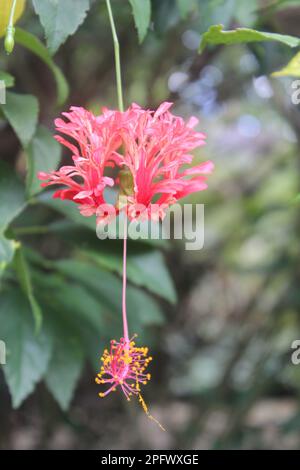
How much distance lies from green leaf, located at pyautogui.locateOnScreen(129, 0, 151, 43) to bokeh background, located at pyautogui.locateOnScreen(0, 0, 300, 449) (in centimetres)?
20

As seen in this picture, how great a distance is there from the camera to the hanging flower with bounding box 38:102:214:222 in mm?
566

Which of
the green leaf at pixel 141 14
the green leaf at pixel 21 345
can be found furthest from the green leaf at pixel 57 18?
the green leaf at pixel 21 345

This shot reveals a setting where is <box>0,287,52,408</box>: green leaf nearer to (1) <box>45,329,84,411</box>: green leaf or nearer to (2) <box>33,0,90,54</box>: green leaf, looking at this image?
(1) <box>45,329,84,411</box>: green leaf

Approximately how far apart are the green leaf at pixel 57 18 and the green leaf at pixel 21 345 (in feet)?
1.32

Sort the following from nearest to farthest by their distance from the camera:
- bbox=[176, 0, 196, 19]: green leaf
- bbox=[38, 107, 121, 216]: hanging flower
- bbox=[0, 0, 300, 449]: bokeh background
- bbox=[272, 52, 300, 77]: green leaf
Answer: bbox=[38, 107, 121, 216]: hanging flower → bbox=[272, 52, 300, 77]: green leaf → bbox=[176, 0, 196, 19]: green leaf → bbox=[0, 0, 300, 449]: bokeh background

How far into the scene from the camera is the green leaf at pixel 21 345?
81 centimetres

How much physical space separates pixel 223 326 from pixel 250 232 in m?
0.44

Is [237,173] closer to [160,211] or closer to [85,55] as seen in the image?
[85,55]

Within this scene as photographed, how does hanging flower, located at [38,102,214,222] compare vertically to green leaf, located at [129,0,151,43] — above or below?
below

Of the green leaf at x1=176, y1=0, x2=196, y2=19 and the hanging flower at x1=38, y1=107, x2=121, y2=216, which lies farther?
the green leaf at x1=176, y1=0, x2=196, y2=19

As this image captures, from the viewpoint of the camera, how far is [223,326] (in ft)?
7.42

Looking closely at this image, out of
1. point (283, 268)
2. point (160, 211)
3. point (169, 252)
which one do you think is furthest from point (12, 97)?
point (169, 252)

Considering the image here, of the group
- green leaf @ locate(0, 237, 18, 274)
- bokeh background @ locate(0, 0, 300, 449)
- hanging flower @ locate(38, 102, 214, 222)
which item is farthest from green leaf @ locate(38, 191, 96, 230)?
hanging flower @ locate(38, 102, 214, 222)

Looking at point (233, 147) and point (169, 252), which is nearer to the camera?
point (169, 252)
